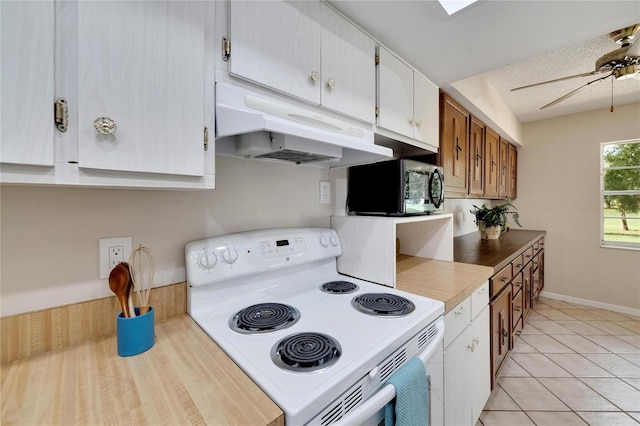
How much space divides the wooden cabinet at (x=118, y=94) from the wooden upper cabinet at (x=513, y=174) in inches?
161

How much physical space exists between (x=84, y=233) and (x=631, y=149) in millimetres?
5180

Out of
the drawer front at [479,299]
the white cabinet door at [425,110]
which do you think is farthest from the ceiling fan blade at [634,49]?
the drawer front at [479,299]

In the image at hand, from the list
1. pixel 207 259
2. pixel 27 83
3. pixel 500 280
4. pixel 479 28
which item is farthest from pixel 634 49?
pixel 27 83

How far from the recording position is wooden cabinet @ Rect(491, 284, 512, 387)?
5.49ft

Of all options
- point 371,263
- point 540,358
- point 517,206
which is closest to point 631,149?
point 517,206

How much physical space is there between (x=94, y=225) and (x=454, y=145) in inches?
85.3

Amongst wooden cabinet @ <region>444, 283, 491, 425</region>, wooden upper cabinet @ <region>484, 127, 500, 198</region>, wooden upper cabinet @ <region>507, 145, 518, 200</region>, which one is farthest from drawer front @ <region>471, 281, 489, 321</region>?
wooden upper cabinet @ <region>507, 145, 518, 200</region>

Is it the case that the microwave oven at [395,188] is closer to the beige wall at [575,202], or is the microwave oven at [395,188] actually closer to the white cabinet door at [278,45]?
the white cabinet door at [278,45]

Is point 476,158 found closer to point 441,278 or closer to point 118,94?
point 441,278

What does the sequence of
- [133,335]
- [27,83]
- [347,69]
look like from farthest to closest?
[347,69] → [133,335] → [27,83]

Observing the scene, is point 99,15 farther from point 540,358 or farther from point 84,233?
Result: point 540,358

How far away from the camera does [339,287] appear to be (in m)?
1.24

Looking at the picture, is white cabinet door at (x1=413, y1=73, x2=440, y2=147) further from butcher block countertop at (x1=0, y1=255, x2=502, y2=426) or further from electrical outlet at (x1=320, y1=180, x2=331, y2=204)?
butcher block countertop at (x1=0, y1=255, x2=502, y2=426)

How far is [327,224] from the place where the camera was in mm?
1528
